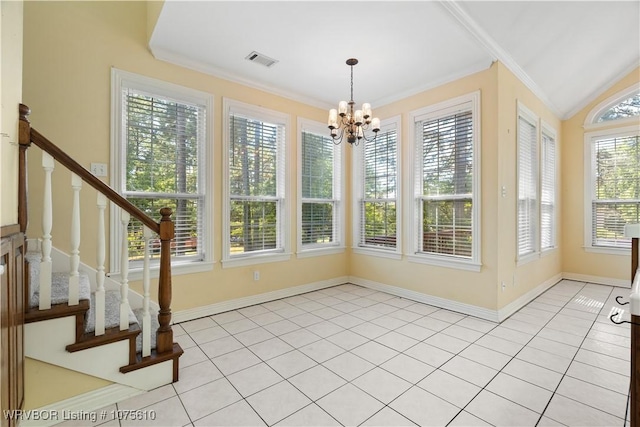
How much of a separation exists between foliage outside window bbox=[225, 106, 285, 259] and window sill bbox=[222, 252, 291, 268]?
55 millimetres

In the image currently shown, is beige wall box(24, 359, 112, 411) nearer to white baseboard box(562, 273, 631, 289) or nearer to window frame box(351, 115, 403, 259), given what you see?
window frame box(351, 115, 403, 259)

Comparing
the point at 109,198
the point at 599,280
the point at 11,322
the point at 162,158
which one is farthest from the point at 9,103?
the point at 599,280

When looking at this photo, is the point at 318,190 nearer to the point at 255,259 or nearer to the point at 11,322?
the point at 255,259

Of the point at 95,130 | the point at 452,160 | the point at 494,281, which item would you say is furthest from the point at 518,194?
the point at 95,130

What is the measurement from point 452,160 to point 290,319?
9.04 feet

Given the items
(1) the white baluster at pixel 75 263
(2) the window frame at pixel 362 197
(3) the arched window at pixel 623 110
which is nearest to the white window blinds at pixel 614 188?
(3) the arched window at pixel 623 110

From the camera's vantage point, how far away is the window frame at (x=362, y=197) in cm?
432

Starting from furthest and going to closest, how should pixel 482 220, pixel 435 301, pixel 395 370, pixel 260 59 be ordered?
pixel 435 301 → pixel 482 220 → pixel 260 59 → pixel 395 370

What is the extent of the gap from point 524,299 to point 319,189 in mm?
3174

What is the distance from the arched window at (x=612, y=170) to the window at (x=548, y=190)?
24.8 inches

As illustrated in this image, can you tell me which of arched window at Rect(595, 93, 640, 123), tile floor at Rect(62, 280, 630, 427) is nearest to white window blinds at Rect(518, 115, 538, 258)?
tile floor at Rect(62, 280, 630, 427)

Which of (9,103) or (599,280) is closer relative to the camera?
(9,103)

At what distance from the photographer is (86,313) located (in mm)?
1983

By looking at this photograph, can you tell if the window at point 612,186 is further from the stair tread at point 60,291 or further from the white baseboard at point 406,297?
the stair tread at point 60,291
